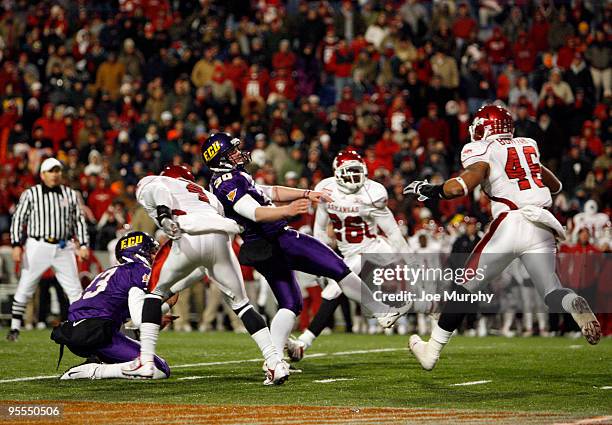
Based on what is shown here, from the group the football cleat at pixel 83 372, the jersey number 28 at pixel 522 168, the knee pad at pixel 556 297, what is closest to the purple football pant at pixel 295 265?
the football cleat at pixel 83 372

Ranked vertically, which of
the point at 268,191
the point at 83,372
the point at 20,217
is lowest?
the point at 83,372

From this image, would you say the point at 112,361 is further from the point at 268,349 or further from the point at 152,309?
the point at 268,349

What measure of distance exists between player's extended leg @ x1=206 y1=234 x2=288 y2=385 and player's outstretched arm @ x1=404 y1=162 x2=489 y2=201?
1295 millimetres

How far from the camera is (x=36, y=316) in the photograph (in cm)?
1655

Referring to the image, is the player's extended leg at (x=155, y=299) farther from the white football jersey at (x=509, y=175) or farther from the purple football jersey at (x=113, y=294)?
the white football jersey at (x=509, y=175)

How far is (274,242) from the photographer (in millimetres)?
8797

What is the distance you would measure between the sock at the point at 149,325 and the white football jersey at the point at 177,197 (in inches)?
22.4

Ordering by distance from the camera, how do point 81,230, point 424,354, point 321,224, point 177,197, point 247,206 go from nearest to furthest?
point 247,206
point 177,197
point 424,354
point 321,224
point 81,230

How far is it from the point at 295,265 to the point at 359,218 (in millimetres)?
2231

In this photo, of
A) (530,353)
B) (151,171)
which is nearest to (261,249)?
(530,353)

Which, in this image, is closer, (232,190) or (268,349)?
(268,349)

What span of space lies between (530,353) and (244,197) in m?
4.35

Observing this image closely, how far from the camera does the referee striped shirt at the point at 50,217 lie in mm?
12641

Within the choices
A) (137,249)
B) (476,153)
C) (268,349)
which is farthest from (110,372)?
(476,153)
